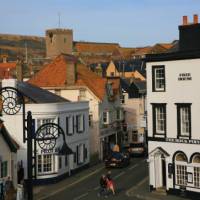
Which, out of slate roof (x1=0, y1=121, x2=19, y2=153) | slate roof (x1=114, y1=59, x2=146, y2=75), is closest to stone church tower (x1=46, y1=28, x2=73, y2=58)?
slate roof (x1=114, y1=59, x2=146, y2=75)

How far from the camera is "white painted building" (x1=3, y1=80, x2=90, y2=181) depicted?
4069 cm

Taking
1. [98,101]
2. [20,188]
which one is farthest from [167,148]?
[98,101]

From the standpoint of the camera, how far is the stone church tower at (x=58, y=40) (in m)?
136

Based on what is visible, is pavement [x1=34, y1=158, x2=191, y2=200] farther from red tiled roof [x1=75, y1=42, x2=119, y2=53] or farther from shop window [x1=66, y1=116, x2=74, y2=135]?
red tiled roof [x1=75, y1=42, x2=119, y2=53]

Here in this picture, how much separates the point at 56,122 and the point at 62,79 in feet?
49.2

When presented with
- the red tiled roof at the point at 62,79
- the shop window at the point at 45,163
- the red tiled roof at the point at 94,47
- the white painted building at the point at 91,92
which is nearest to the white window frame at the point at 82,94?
the white painted building at the point at 91,92

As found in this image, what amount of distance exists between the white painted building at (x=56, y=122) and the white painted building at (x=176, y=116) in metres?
7.93

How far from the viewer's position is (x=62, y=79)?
56.6 m

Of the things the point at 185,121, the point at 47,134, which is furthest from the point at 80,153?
the point at 47,134

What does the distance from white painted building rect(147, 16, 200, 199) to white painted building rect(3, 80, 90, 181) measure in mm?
7928

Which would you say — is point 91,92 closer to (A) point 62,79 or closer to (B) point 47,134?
(A) point 62,79

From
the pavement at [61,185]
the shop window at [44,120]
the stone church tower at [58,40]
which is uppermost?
the stone church tower at [58,40]

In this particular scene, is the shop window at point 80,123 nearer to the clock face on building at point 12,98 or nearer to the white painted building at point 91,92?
the white painted building at point 91,92

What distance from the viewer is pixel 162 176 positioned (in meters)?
35.2
